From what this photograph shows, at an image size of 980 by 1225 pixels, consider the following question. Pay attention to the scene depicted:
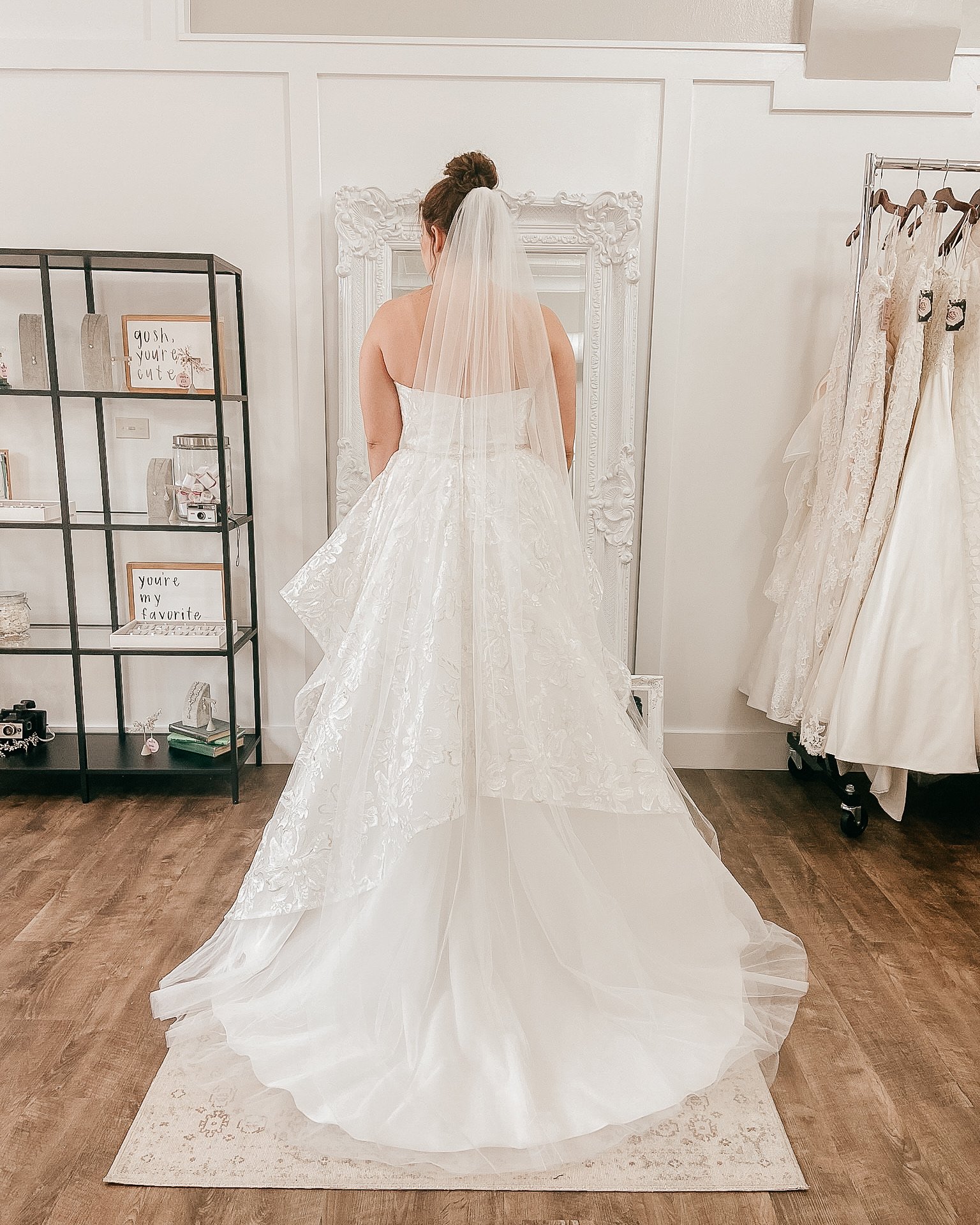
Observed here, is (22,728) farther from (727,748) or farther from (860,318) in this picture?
(860,318)

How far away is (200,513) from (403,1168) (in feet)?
6.81

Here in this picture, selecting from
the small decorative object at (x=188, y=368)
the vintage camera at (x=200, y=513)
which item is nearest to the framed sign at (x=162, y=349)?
the small decorative object at (x=188, y=368)

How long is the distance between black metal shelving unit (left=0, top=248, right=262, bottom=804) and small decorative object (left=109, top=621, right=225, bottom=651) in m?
0.02

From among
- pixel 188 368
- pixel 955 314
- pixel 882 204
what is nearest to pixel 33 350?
pixel 188 368

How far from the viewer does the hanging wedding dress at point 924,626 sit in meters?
2.59

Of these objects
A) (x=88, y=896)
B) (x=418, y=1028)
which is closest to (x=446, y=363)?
(x=418, y=1028)

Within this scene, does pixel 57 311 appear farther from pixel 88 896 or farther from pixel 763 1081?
pixel 763 1081

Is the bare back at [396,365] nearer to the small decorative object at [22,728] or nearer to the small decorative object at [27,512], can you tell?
the small decorative object at [27,512]

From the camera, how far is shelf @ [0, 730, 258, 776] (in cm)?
302

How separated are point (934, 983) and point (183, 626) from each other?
2.48 meters

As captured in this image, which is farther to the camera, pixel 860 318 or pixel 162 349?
pixel 162 349

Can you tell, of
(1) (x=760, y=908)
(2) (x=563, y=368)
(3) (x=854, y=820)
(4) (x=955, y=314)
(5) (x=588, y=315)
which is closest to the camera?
(2) (x=563, y=368)

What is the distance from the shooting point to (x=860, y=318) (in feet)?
9.00

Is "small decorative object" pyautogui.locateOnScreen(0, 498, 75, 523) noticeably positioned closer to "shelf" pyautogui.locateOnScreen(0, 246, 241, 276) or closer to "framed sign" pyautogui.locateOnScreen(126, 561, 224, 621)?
"framed sign" pyautogui.locateOnScreen(126, 561, 224, 621)
